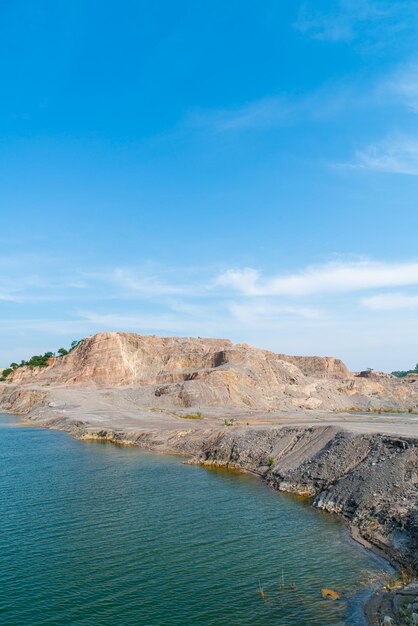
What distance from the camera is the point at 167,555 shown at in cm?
1881

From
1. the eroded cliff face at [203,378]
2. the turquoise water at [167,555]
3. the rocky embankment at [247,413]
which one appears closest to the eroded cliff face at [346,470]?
the rocky embankment at [247,413]

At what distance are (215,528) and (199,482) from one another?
31.0ft

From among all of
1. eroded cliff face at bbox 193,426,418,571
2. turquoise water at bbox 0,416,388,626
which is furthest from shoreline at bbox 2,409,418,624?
turquoise water at bbox 0,416,388,626

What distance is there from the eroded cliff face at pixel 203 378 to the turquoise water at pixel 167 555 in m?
50.0

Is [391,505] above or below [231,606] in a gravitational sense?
above

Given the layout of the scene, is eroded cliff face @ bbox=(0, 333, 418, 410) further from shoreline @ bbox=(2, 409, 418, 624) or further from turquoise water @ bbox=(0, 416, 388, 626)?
turquoise water @ bbox=(0, 416, 388, 626)

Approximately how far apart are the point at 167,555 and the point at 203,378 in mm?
66728

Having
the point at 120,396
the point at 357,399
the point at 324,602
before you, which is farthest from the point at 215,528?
the point at 357,399

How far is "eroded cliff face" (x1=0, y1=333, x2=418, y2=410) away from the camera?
83.5m

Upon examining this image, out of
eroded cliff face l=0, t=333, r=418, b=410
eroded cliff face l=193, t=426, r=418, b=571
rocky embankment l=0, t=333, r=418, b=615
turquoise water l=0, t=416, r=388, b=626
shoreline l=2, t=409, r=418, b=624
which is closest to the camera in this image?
turquoise water l=0, t=416, r=388, b=626

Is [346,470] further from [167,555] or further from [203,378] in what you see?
[203,378]

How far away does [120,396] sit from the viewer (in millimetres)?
83000

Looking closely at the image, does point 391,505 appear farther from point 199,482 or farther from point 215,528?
point 199,482

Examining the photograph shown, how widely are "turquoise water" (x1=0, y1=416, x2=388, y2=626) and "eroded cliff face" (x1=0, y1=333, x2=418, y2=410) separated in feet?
164
